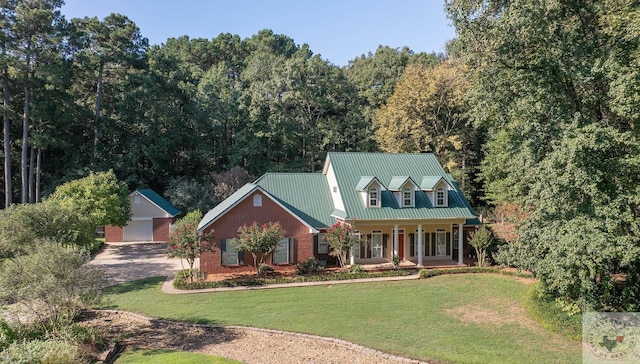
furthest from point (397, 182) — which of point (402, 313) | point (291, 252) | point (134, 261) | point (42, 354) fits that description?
point (42, 354)

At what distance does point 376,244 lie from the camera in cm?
2538

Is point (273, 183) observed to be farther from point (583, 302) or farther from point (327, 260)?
point (583, 302)

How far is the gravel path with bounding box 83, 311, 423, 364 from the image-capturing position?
452 inches

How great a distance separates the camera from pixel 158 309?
1609 centimetres

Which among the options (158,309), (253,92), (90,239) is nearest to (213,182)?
(253,92)

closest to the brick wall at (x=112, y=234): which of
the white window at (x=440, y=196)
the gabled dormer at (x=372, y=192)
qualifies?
the gabled dormer at (x=372, y=192)

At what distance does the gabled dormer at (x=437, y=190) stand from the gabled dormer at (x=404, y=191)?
100 centimetres

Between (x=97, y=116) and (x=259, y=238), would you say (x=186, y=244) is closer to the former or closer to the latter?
(x=259, y=238)

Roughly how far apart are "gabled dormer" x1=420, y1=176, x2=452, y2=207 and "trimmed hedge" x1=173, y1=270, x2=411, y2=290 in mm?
5555

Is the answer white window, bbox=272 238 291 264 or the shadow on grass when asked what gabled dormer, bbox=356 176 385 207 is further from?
the shadow on grass

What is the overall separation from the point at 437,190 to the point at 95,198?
2285 centimetres

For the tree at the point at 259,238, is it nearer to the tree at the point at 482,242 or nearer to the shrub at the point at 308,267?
the shrub at the point at 308,267

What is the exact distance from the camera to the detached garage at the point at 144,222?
1367 inches

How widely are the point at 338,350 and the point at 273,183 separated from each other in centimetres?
1589
